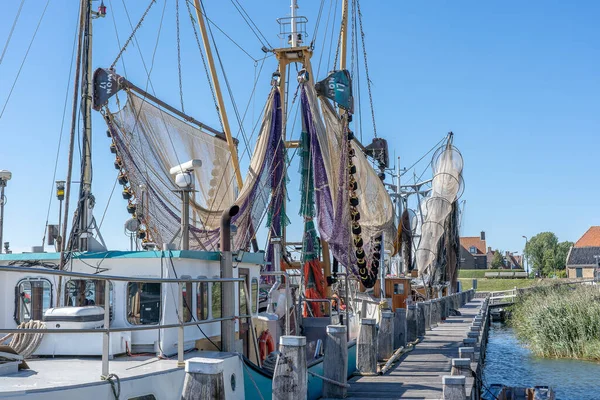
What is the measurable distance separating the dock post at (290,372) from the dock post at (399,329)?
10667 mm

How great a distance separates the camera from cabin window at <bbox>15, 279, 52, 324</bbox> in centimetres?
1084

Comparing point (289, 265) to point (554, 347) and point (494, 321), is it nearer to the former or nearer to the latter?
point (554, 347)

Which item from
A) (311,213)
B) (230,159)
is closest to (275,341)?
(311,213)

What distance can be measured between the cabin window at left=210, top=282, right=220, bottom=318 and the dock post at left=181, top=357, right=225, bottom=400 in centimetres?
347

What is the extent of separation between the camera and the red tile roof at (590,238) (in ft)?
314

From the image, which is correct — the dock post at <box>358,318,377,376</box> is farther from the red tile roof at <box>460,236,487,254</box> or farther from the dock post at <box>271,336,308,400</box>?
the red tile roof at <box>460,236,487,254</box>

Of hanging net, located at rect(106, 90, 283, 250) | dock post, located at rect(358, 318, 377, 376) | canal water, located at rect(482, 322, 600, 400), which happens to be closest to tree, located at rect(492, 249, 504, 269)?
canal water, located at rect(482, 322, 600, 400)

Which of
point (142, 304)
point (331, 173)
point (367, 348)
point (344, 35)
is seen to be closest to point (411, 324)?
point (331, 173)

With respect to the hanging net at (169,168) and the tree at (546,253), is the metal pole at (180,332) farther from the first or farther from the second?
the tree at (546,253)

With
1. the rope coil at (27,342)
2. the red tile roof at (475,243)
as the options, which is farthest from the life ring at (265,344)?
the red tile roof at (475,243)

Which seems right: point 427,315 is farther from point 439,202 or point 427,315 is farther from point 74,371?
point 74,371

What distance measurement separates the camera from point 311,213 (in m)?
20.6

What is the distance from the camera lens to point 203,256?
11281mm

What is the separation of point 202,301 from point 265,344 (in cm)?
291
